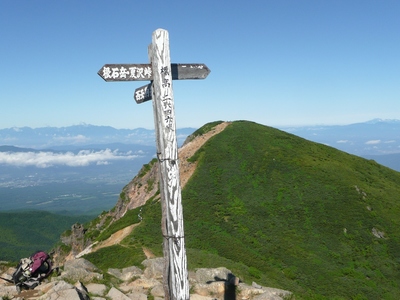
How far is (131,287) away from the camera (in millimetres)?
17797

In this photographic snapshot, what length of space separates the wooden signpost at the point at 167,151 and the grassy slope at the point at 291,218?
18.6 metres

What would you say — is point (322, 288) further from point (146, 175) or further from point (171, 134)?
point (146, 175)

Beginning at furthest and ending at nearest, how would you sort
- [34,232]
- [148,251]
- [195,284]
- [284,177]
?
[34,232] < [284,177] < [148,251] < [195,284]

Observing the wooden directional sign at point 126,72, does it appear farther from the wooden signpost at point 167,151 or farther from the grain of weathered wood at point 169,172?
the grain of weathered wood at point 169,172

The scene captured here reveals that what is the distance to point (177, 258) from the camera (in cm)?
1006

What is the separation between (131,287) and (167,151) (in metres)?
11.0

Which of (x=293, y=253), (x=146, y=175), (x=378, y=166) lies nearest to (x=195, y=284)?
(x=293, y=253)

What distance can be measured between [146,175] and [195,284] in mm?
49042

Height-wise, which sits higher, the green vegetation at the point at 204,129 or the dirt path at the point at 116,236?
the green vegetation at the point at 204,129

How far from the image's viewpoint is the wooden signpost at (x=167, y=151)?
9938 millimetres

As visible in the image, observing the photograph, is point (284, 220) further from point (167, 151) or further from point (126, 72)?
point (126, 72)

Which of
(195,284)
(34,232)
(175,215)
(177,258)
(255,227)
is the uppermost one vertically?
(175,215)

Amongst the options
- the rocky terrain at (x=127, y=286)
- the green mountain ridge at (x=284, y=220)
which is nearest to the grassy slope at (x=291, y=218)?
the green mountain ridge at (x=284, y=220)

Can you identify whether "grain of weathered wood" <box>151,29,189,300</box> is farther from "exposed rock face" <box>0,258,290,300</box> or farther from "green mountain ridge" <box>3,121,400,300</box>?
"green mountain ridge" <box>3,121,400,300</box>
